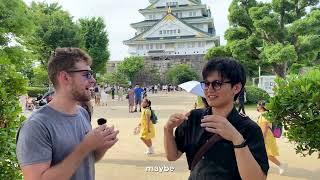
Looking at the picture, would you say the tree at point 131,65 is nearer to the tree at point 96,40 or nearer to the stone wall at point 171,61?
the stone wall at point 171,61

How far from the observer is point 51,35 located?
34.0m

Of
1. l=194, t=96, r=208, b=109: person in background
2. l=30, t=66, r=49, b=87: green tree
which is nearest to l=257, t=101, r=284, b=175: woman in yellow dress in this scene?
l=194, t=96, r=208, b=109: person in background

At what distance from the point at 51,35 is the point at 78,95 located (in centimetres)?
3303

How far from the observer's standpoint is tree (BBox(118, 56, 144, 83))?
195ft

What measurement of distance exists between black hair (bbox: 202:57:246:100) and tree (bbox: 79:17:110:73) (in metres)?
38.6

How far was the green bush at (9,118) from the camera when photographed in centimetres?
361

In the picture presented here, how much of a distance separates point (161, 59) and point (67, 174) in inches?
2418

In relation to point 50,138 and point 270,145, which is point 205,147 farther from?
point 270,145

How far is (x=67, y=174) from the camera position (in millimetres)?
2131

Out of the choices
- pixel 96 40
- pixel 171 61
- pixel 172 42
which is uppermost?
pixel 172 42

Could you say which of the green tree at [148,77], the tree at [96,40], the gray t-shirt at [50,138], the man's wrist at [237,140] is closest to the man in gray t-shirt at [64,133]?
the gray t-shirt at [50,138]

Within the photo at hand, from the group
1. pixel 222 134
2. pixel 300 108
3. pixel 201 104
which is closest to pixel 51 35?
pixel 201 104

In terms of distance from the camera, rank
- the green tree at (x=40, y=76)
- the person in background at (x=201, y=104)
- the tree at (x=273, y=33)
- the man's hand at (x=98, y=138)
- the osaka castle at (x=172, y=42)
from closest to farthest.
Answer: the man's hand at (x=98, y=138) < the person in background at (x=201, y=104) < the tree at (x=273, y=33) < the green tree at (x=40, y=76) < the osaka castle at (x=172, y=42)

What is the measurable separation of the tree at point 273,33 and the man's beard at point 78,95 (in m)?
23.0
